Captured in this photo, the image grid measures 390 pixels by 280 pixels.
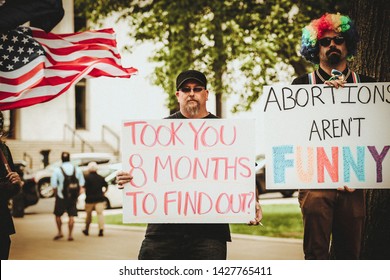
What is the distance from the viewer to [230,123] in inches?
187

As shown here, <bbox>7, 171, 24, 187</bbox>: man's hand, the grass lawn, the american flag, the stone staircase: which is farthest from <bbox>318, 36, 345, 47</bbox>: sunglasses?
the stone staircase

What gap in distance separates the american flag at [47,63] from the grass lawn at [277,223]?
294 inches

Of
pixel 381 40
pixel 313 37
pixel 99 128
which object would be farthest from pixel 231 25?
pixel 99 128

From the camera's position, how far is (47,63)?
636cm

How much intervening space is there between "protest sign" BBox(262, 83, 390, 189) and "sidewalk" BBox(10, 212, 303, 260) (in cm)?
567

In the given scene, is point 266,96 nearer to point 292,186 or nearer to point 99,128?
point 292,186

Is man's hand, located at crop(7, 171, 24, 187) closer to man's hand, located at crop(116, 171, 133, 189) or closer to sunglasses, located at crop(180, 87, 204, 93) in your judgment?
man's hand, located at crop(116, 171, 133, 189)

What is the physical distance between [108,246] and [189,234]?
8.06 m

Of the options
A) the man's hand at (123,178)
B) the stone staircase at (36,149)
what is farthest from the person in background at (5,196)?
the stone staircase at (36,149)

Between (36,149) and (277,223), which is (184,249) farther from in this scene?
(36,149)

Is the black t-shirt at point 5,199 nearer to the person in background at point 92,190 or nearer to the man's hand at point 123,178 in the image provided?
the man's hand at point 123,178

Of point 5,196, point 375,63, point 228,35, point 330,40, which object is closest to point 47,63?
point 5,196

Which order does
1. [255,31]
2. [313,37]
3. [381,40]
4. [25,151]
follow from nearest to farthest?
[313,37] < [381,40] < [255,31] < [25,151]
